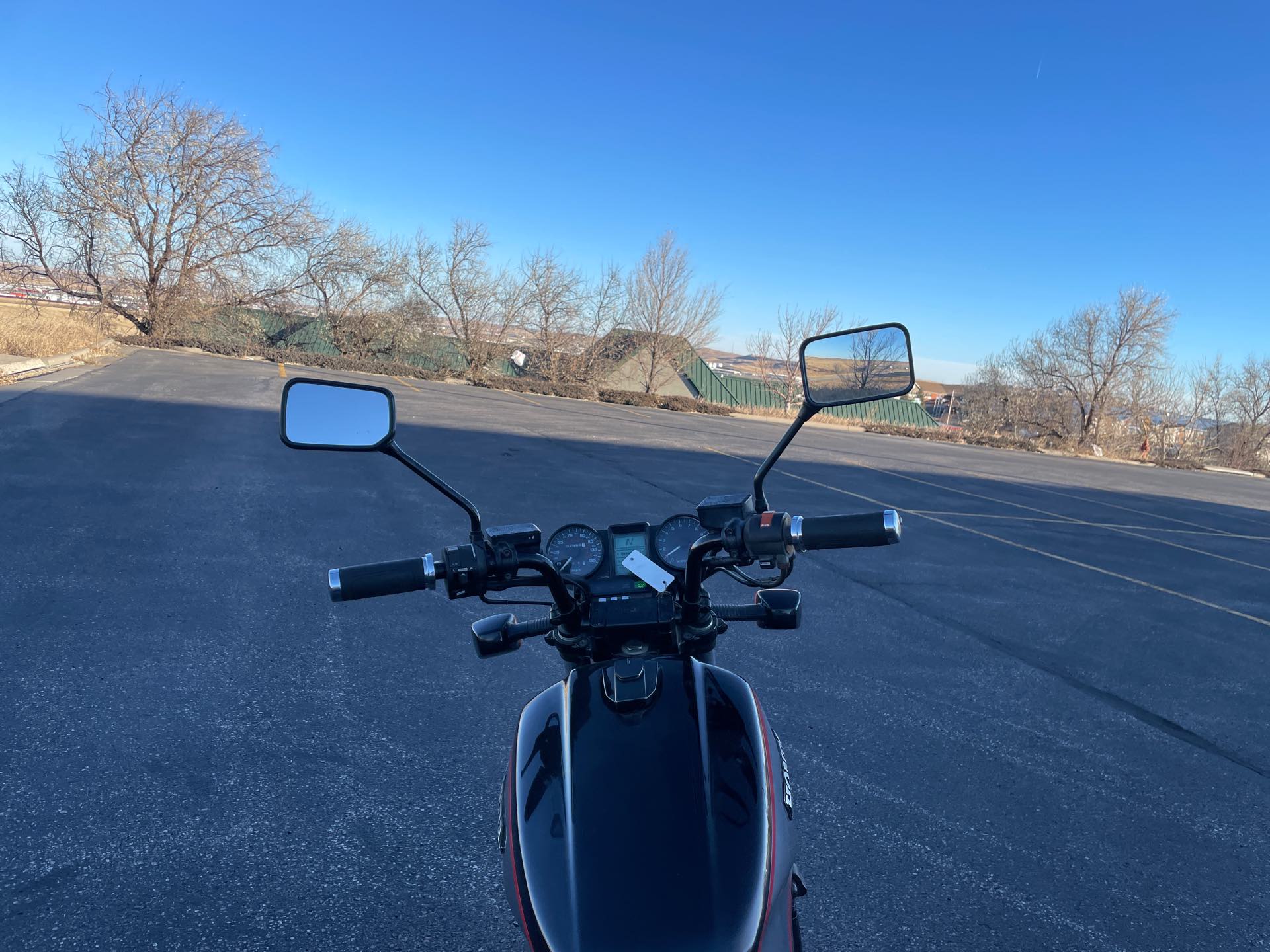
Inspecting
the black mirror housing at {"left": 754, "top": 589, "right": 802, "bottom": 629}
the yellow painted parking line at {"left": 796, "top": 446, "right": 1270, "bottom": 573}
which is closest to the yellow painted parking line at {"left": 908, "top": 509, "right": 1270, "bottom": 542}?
the yellow painted parking line at {"left": 796, "top": 446, "right": 1270, "bottom": 573}

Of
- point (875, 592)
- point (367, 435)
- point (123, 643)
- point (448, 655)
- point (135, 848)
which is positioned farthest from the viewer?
point (875, 592)

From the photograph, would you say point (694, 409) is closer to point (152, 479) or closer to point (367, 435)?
point (152, 479)

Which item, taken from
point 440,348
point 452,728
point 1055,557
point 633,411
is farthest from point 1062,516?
point 440,348

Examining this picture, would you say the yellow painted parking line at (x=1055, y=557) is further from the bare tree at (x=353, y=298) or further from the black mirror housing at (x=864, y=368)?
the bare tree at (x=353, y=298)

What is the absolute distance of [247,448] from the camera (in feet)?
34.6

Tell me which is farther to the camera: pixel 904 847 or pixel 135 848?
pixel 904 847

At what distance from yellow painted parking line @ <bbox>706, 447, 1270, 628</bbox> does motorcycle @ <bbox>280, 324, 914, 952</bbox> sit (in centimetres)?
748

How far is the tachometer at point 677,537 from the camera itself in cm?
214

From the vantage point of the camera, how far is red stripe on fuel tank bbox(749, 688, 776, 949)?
55.6 inches

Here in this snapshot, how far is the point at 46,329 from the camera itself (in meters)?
25.7

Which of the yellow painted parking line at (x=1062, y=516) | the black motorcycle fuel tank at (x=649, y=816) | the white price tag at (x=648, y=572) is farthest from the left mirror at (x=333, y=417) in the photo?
the yellow painted parking line at (x=1062, y=516)

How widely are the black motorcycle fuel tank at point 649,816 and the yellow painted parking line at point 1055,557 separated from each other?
804 cm

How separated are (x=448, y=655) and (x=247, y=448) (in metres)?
7.18

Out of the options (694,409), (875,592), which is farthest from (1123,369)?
(875,592)
